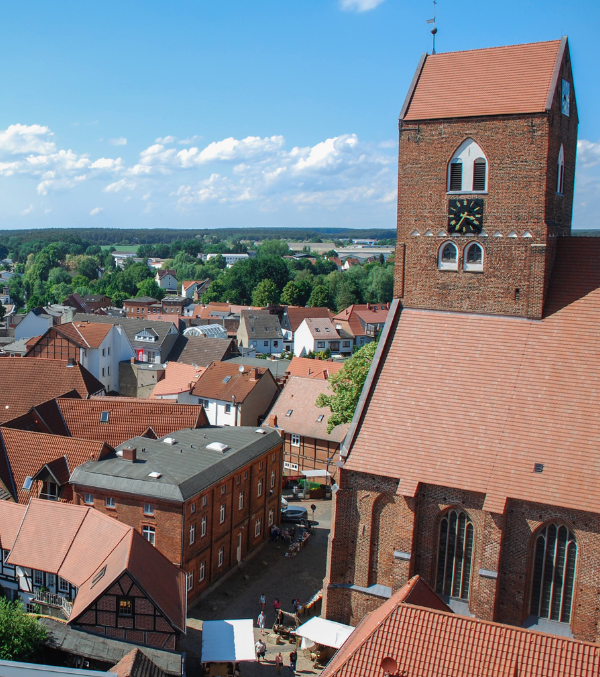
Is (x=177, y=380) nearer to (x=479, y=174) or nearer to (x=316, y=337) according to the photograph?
(x=479, y=174)

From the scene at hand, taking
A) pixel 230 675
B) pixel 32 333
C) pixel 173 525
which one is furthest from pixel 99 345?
pixel 230 675

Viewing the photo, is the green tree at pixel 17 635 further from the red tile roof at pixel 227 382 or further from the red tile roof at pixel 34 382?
the red tile roof at pixel 227 382

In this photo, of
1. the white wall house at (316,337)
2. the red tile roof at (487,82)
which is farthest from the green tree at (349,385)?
the white wall house at (316,337)

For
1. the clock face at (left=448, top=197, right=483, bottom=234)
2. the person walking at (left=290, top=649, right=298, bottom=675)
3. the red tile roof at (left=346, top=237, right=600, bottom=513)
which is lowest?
the person walking at (left=290, top=649, right=298, bottom=675)

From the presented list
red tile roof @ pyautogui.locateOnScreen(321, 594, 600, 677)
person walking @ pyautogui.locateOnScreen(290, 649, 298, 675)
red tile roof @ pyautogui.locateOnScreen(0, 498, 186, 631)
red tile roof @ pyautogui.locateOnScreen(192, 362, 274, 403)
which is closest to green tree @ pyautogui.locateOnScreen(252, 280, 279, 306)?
red tile roof @ pyautogui.locateOnScreen(192, 362, 274, 403)

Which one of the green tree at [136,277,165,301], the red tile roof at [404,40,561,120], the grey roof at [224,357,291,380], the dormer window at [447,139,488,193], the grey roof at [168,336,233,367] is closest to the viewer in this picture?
the red tile roof at [404,40,561,120]

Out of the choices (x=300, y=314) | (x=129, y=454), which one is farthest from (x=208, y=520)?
(x=300, y=314)

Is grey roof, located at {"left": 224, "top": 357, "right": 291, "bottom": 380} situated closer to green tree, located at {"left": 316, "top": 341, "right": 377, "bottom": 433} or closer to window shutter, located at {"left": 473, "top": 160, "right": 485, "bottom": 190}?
green tree, located at {"left": 316, "top": 341, "right": 377, "bottom": 433}
